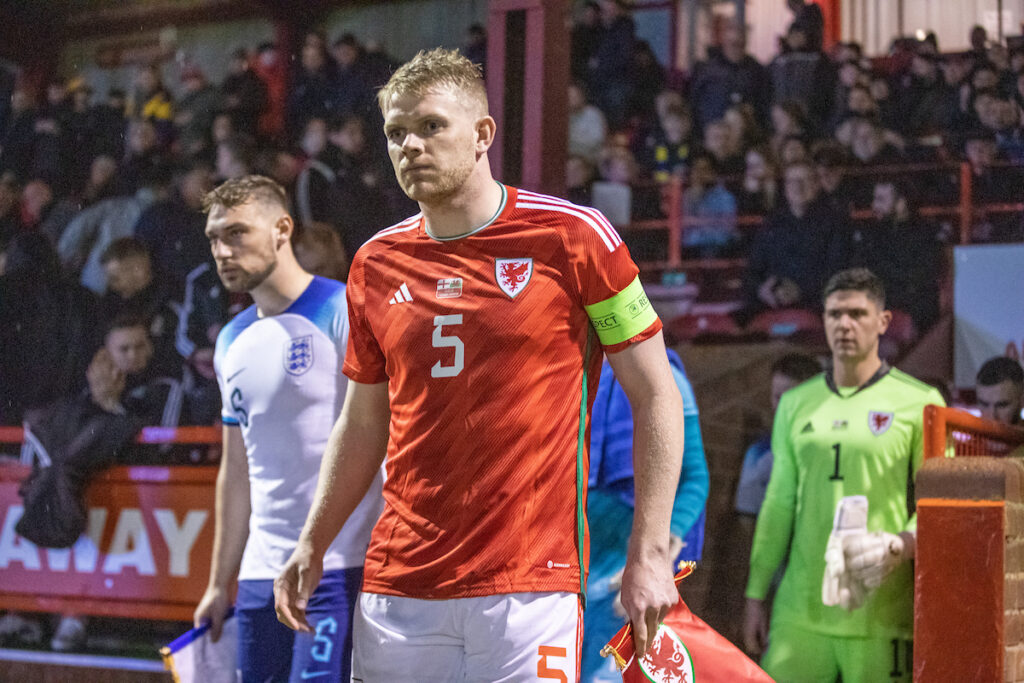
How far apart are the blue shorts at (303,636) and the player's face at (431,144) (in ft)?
4.73

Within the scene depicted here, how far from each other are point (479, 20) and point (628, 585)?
4.98 m

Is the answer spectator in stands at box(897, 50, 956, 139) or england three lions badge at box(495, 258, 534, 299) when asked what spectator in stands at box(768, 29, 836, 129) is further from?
england three lions badge at box(495, 258, 534, 299)

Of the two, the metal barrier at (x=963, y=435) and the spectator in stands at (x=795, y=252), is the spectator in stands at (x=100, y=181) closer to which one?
the spectator in stands at (x=795, y=252)

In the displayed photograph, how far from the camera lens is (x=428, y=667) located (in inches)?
85.7

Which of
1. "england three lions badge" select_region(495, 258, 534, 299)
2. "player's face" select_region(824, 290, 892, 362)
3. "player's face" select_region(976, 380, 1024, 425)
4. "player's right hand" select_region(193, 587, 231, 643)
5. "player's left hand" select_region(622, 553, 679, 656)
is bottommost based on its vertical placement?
"player's right hand" select_region(193, 587, 231, 643)

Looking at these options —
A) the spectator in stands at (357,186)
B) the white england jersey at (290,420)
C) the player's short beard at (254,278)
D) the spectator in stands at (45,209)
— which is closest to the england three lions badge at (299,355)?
the white england jersey at (290,420)

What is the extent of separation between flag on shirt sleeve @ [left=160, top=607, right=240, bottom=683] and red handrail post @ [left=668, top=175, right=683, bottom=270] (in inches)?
128

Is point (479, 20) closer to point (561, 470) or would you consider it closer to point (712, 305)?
point (712, 305)

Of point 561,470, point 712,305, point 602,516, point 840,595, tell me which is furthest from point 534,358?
point 712,305

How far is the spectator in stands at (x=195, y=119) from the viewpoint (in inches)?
276

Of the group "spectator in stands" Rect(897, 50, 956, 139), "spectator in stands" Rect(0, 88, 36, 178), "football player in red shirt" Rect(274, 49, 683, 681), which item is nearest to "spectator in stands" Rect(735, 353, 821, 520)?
"spectator in stands" Rect(897, 50, 956, 139)

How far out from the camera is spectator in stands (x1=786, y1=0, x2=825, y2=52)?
623 centimetres

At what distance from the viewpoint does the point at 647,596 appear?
2.09m

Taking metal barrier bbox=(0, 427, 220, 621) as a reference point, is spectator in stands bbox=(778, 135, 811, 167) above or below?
above
